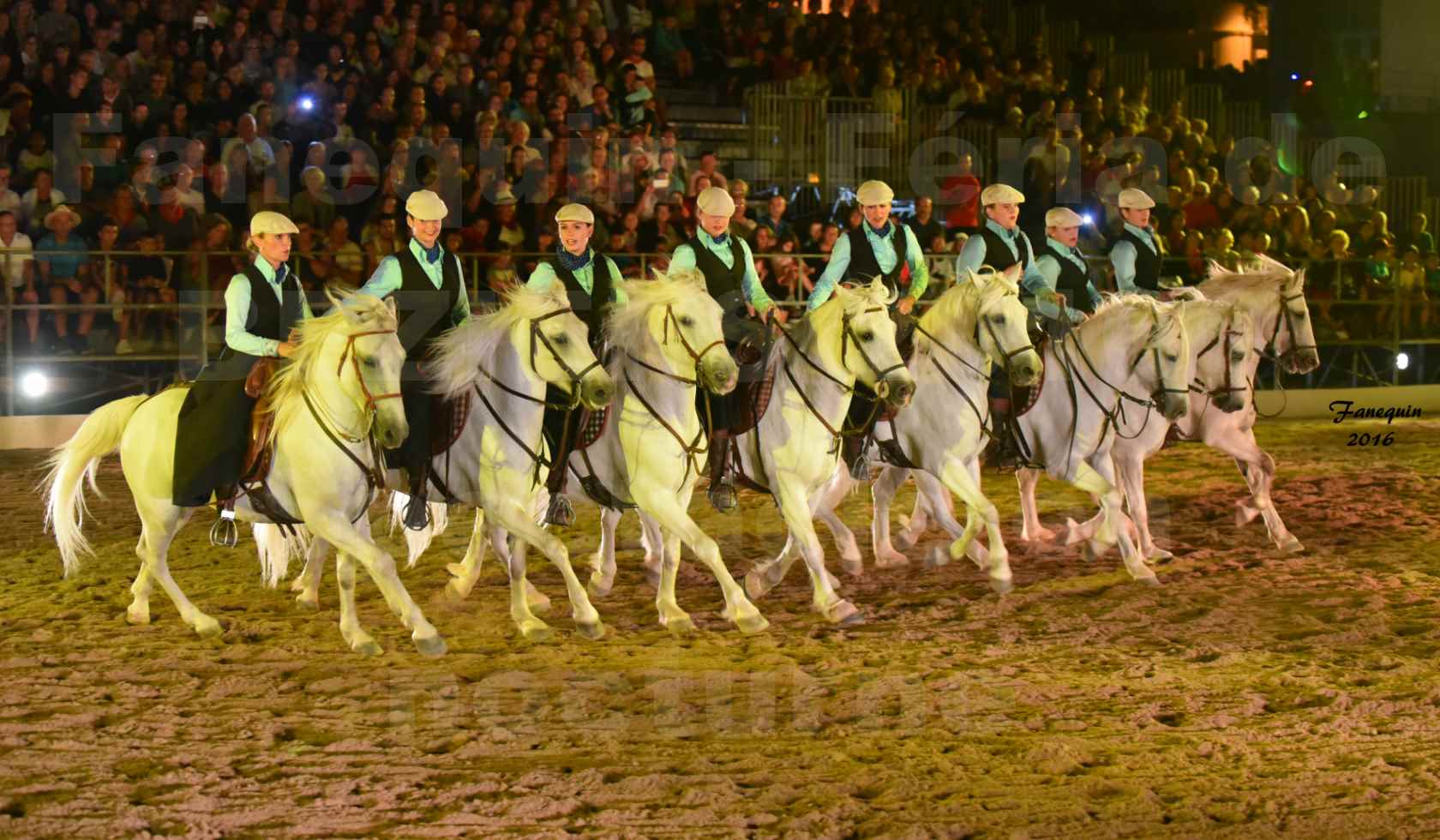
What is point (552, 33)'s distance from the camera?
16.8 metres

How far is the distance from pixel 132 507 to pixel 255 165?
3225 millimetres

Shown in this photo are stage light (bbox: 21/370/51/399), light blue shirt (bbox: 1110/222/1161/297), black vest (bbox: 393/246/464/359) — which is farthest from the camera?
stage light (bbox: 21/370/51/399)

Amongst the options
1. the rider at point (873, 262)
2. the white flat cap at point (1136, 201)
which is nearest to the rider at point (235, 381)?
the rider at point (873, 262)

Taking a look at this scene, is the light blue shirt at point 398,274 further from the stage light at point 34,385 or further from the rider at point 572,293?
the stage light at point 34,385

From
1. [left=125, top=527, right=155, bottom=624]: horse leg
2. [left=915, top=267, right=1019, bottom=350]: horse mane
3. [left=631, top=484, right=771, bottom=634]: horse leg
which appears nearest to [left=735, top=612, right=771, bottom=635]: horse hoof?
[left=631, top=484, right=771, bottom=634]: horse leg

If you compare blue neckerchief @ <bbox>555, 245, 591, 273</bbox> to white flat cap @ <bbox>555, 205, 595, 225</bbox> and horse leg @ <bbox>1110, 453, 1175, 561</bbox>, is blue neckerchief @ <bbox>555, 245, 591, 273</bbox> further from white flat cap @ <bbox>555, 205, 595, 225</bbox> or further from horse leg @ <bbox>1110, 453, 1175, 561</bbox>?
horse leg @ <bbox>1110, 453, 1175, 561</bbox>

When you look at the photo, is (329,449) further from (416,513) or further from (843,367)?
(843,367)

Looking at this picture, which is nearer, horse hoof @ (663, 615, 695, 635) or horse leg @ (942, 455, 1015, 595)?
horse hoof @ (663, 615, 695, 635)

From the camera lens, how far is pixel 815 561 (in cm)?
820

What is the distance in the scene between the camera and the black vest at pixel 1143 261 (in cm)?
1105

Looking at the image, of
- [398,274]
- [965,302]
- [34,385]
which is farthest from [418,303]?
[34,385]

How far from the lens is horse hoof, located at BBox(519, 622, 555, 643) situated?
7.94 m

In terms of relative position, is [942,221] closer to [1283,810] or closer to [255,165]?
[255,165]

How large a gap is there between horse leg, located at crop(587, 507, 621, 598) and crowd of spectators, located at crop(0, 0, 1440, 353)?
2436mm
